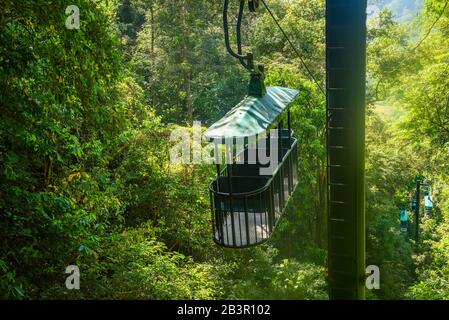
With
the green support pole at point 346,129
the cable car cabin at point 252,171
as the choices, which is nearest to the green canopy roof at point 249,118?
the cable car cabin at point 252,171

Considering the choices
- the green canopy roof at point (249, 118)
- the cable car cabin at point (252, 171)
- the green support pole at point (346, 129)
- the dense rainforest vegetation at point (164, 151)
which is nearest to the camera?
the green support pole at point (346, 129)

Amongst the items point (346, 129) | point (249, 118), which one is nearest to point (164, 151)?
point (249, 118)

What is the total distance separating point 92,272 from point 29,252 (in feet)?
5.58

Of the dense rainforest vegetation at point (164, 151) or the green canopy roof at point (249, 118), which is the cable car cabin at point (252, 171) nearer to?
the green canopy roof at point (249, 118)

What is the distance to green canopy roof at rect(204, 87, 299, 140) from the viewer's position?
160 inches

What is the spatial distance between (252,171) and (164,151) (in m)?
4.68

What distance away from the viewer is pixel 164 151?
10.9 metres

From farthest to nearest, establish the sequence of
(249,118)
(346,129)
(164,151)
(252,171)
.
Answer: (164,151)
(252,171)
(249,118)
(346,129)

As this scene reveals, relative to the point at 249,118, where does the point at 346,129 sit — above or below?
below

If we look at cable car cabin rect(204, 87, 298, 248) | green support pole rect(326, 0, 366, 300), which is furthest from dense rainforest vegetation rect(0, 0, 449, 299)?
green support pole rect(326, 0, 366, 300)

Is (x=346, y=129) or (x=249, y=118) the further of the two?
(x=249, y=118)

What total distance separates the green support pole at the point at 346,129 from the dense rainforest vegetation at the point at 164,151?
261 centimetres

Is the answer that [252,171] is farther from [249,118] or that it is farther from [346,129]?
[346,129]

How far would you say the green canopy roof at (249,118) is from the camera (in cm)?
405
